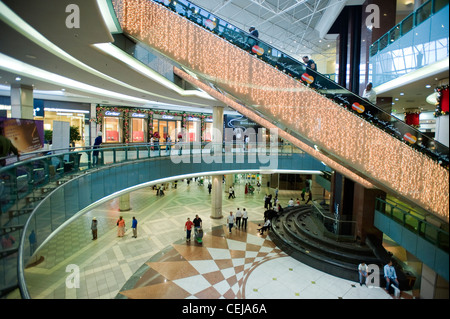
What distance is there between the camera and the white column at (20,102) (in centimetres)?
1046

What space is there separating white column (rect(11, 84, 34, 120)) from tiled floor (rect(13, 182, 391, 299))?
5.65 metres

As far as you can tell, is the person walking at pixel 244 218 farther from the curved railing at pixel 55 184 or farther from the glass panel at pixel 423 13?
the glass panel at pixel 423 13

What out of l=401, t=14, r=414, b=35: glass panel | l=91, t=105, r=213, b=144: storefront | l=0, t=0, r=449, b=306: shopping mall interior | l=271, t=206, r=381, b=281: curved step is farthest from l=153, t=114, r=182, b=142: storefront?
l=401, t=14, r=414, b=35: glass panel

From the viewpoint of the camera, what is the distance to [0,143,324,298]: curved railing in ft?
10.6

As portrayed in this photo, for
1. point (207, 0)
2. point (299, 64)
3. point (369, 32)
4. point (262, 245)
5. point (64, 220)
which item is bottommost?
point (262, 245)

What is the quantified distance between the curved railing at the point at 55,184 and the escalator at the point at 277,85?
11.5ft

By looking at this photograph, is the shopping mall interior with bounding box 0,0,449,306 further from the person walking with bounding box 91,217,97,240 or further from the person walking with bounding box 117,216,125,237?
the person walking with bounding box 117,216,125,237

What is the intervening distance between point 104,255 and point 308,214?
37.3 feet

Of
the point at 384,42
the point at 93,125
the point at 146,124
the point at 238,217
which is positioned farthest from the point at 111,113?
the point at 384,42

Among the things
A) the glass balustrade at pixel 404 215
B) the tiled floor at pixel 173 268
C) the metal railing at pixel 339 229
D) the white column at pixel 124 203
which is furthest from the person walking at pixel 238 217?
the white column at pixel 124 203

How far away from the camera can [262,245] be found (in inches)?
455

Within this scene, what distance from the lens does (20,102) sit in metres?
10.7
